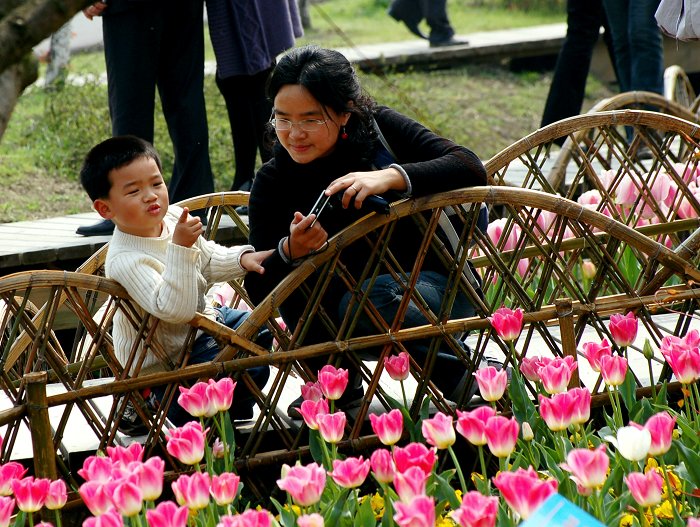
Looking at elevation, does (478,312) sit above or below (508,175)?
above

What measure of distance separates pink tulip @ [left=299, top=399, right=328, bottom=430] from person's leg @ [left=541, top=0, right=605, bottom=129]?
332 cm

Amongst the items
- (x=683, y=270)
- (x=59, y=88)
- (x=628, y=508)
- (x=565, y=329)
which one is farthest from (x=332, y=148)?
(x=59, y=88)

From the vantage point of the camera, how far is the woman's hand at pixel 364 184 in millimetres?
2277

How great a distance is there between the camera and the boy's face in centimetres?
244

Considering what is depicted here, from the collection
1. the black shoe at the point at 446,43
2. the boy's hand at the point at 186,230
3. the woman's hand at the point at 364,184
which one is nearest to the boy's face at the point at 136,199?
the boy's hand at the point at 186,230

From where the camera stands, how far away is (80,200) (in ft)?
20.2

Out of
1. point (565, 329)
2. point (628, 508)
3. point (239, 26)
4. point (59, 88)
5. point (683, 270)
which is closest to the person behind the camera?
point (628, 508)

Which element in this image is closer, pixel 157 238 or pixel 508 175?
pixel 157 238

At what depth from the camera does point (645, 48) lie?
16.4 ft

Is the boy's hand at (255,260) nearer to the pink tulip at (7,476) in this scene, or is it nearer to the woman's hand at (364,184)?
the woman's hand at (364,184)

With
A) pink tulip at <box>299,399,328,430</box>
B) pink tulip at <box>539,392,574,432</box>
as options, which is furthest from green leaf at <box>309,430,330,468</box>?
pink tulip at <box>539,392,574,432</box>

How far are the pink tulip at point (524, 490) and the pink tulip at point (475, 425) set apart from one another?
0.89 ft

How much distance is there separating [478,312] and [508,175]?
3.00 m

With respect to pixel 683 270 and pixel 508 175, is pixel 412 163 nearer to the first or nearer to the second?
pixel 683 270
